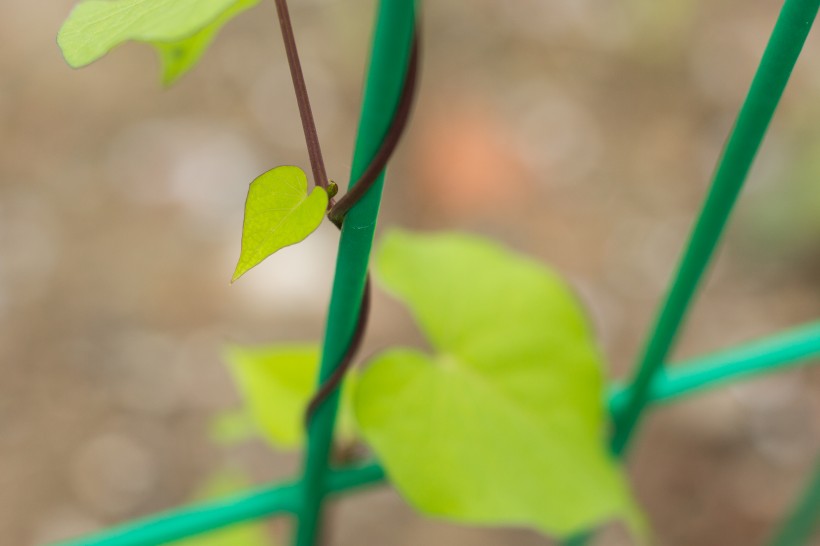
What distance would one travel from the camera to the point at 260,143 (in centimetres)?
169

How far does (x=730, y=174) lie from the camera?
1.12 ft

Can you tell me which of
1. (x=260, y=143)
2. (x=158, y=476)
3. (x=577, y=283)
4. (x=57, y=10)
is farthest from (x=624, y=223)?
(x=57, y=10)

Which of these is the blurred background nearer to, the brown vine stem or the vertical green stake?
the vertical green stake

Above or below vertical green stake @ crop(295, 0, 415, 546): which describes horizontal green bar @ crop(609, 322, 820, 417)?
below

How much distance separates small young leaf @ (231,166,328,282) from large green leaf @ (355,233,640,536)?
147 millimetres

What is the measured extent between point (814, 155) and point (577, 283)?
2.00ft

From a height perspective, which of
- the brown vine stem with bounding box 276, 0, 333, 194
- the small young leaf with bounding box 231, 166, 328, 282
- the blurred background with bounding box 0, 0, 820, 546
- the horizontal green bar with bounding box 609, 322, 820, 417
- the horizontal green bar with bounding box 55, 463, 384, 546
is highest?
the brown vine stem with bounding box 276, 0, 333, 194

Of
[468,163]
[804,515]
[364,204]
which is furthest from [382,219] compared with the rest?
[364,204]

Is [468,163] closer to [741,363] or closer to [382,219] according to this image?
[382,219]

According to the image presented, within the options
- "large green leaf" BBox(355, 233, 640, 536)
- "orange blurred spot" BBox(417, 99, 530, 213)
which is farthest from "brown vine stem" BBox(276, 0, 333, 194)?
"orange blurred spot" BBox(417, 99, 530, 213)

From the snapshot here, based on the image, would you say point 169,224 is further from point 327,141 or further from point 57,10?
point 57,10

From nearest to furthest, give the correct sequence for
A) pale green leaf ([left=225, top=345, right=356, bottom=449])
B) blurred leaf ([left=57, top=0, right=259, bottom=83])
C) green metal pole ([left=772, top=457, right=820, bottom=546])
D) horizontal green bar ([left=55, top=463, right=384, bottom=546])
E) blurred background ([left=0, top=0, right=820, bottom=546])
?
blurred leaf ([left=57, top=0, right=259, bottom=83]), horizontal green bar ([left=55, top=463, right=384, bottom=546]), pale green leaf ([left=225, top=345, right=356, bottom=449]), green metal pole ([left=772, top=457, right=820, bottom=546]), blurred background ([left=0, top=0, right=820, bottom=546])

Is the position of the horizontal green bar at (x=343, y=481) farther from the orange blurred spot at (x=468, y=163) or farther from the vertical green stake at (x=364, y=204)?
the orange blurred spot at (x=468, y=163)

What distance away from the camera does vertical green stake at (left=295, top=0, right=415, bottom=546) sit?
0.83 feet
